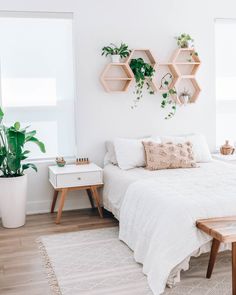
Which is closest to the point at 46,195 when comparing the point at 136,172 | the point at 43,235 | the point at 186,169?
the point at 43,235

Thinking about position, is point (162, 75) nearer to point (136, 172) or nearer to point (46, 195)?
point (136, 172)

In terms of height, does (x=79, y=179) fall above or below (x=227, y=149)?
below

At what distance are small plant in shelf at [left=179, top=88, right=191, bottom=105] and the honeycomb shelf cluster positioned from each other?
0.03 m

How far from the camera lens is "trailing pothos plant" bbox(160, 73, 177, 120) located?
17.0 feet

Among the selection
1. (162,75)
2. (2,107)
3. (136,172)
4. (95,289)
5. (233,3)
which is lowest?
(95,289)

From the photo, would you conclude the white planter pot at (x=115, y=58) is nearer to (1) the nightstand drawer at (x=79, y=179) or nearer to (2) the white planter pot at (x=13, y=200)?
(1) the nightstand drawer at (x=79, y=179)

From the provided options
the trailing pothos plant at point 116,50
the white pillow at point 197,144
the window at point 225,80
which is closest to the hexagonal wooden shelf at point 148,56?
the trailing pothos plant at point 116,50

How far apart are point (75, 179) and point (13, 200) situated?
66 centimetres

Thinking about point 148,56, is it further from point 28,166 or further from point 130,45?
point 28,166

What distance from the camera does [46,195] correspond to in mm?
4941

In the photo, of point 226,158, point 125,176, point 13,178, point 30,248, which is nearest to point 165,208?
point 125,176

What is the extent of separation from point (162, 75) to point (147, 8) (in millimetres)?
798

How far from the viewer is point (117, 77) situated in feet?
16.5

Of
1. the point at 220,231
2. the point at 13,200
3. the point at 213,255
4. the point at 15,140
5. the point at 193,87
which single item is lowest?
the point at 213,255
